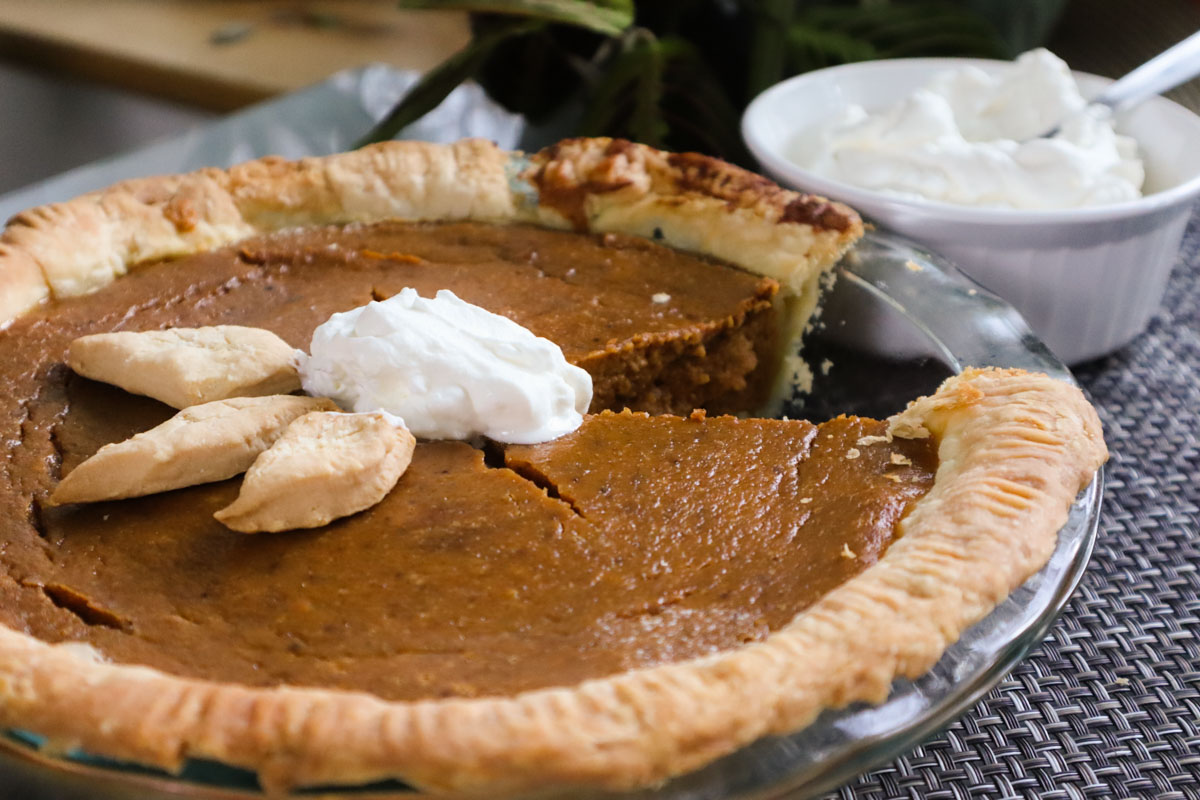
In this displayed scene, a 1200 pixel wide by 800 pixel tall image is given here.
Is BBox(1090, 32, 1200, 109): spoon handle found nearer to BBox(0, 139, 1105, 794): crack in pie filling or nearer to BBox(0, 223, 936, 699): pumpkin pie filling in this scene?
BBox(0, 139, 1105, 794): crack in pie filling

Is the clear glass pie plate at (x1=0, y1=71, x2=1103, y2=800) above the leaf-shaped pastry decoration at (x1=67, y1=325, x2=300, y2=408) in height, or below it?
above

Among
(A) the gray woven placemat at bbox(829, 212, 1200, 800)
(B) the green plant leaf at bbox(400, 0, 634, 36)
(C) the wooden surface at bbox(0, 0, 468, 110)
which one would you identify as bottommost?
(C) the wooden surface at bbox(0, 0, 468, 110)

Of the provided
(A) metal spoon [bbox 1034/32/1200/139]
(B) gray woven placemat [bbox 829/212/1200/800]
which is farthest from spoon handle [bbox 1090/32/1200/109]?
(B) gray woven placemat [bbox 829/212/1200/800]

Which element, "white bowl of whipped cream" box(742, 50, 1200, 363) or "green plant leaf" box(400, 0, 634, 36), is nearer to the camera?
"white bowl of whipped cream" box(742, 50, 1200, 363)

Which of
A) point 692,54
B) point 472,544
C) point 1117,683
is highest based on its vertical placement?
point 692,54

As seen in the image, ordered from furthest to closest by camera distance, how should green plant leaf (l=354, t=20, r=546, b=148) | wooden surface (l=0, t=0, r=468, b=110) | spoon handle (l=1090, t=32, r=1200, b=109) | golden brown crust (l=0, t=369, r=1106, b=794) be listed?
wooden surface (l=0, t=0, r=468, b=110)
green plant leaf (l=354, t=20, r=546, b=148)
spoon handle (l=1090, t=32, r=1200, b=109)
golden brown crust (l=0, t=369, r=1106, b=794)

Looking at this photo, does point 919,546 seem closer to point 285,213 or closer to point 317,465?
point 317,465

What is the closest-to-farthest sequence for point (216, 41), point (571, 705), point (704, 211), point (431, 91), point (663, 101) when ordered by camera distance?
point (571, 705)
point (704, 211)
point (431, 91)
point (663, 101)
point (216, 41)

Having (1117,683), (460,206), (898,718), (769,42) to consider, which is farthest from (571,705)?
(769,42)

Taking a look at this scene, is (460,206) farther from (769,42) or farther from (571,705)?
(571,705)

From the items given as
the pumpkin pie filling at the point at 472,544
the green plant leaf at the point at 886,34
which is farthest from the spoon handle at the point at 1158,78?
the pumpkin pie filling at the point at 472,544
